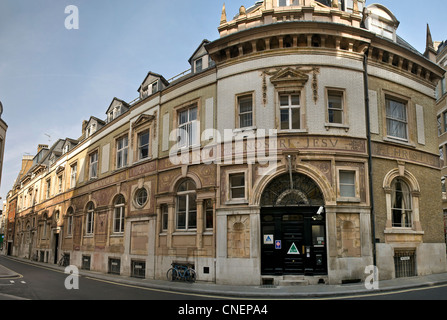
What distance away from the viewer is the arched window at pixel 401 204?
56.6 ft

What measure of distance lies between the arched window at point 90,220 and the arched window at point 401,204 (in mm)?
20643

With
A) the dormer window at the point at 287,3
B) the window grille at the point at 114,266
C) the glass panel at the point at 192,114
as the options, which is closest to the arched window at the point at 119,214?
the window grille at the point at 114,266

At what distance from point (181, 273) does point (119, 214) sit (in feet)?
28.5

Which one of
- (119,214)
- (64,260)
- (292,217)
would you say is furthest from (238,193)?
(64,260)

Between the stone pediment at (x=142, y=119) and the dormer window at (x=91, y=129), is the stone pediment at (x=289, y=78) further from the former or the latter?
the dormer window at (x=91, y=129)

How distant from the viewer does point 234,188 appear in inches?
670

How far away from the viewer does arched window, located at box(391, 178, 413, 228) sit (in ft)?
56.6

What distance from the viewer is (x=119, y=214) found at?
24.5m

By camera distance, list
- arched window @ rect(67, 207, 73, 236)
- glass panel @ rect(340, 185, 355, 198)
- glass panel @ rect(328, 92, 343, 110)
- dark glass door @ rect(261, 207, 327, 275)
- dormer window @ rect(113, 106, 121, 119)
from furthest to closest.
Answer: arched window @ rect(67, 207, 73, 236) < dormer window @ rect(113, 106, 121, 119) < glass panel @ rect(328, 92, 343, 110) < glass panel @ rect(340, 185, 355, 198) < dark glass door @ rect(261, 207, 327, 275)

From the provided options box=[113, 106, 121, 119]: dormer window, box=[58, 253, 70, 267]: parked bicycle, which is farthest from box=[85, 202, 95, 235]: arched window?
box=[113, 106, 121, 119]: dormer window

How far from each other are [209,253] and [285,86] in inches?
329

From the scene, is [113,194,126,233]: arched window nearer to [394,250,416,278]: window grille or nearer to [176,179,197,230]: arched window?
[176,179,197,230]: arched window

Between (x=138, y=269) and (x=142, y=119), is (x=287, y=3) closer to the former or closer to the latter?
(x=142, y=119)

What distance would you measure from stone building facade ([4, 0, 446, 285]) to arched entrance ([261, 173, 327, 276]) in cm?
4
